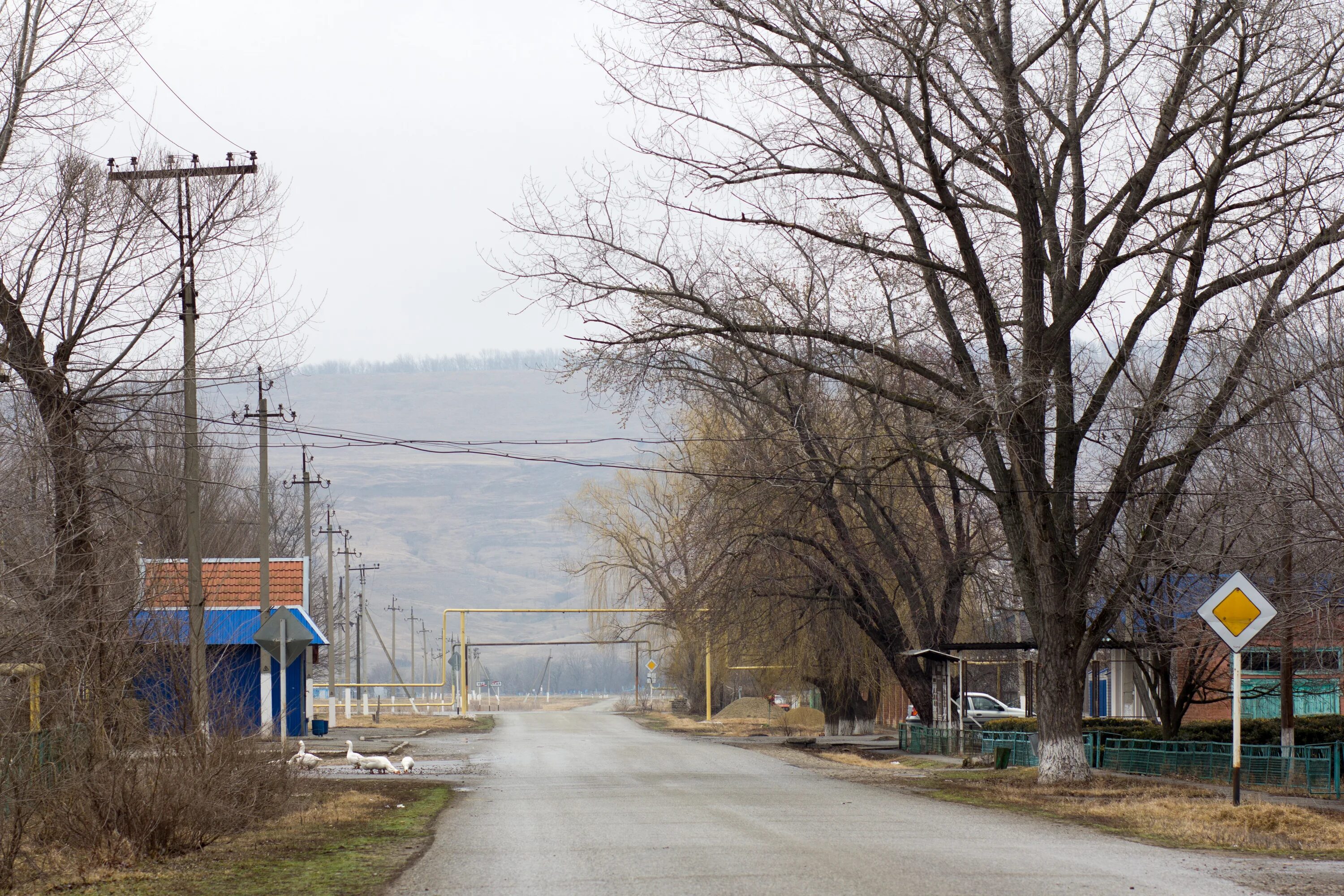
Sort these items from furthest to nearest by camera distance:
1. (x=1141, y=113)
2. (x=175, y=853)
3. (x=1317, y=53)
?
(x=1141, y=113)
(x=1317, y=53)
(x=175, y=853)

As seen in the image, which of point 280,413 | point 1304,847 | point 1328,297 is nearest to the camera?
point 1304,847

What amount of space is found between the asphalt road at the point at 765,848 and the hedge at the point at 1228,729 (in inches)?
366

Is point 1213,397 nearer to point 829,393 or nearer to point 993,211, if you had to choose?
point 993,211

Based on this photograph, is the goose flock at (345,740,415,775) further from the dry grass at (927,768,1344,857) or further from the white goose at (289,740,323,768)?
the dry grass at (927,768,1344,857)

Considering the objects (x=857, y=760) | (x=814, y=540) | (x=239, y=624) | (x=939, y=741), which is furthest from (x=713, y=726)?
(x=814, y=540)

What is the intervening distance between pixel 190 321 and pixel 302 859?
11442 mm

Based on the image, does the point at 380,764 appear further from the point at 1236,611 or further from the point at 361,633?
the point at 361,633

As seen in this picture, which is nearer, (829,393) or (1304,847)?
(1304,847)

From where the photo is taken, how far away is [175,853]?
39.7ft

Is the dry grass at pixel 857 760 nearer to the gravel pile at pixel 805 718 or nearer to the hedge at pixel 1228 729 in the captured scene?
the hedge at pixel 1228 729

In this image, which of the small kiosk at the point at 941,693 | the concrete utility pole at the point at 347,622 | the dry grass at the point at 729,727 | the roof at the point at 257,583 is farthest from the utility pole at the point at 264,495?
the concrete utility pole at the point at 347,622

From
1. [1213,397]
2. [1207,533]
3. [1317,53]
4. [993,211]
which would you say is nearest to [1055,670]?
[1207,533]

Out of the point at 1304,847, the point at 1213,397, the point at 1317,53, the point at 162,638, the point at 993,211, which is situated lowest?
the point at 1304,847

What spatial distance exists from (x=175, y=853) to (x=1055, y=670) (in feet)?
49.1
